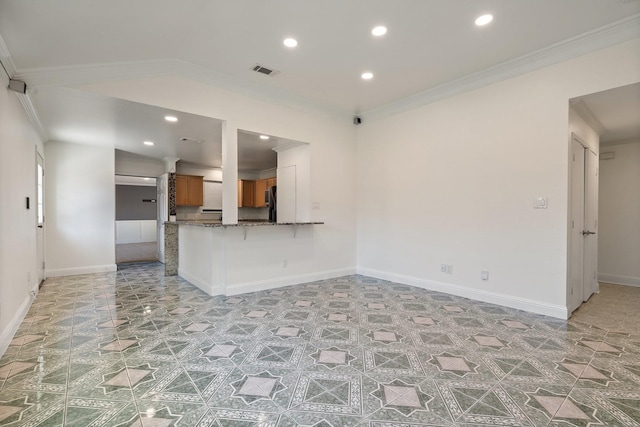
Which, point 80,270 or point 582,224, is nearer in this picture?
point 582,224

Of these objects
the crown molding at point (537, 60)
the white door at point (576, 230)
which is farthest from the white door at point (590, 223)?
the crown molding at point (537, 60)

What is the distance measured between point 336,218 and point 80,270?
497 centimetres

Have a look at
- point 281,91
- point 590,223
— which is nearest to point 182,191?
point 281,91

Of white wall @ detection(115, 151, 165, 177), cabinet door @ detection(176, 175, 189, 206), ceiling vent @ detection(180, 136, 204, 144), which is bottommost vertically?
cabinet door @ detection(176, 175, 189, 206)

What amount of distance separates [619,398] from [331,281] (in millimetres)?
3596

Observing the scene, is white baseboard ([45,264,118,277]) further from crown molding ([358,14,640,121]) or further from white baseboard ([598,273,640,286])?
white baseboard ([598,273,640,286])

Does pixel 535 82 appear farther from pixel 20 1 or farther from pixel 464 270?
pixel 20 1

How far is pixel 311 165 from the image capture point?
503cm

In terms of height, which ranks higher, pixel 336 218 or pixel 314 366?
pixel 336 218

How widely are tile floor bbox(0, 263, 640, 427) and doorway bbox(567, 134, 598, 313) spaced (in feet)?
1.30

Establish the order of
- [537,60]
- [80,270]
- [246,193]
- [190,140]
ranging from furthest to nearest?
[246,193] → [80,270] → [190,140] → [537,60]

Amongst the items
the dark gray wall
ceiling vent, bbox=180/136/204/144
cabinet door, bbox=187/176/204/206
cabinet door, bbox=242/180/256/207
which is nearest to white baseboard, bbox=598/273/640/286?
ceiling vent, bbox=180/136/204/144

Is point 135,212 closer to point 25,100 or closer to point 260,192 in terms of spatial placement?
point 260,192

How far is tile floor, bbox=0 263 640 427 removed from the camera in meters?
1.70
